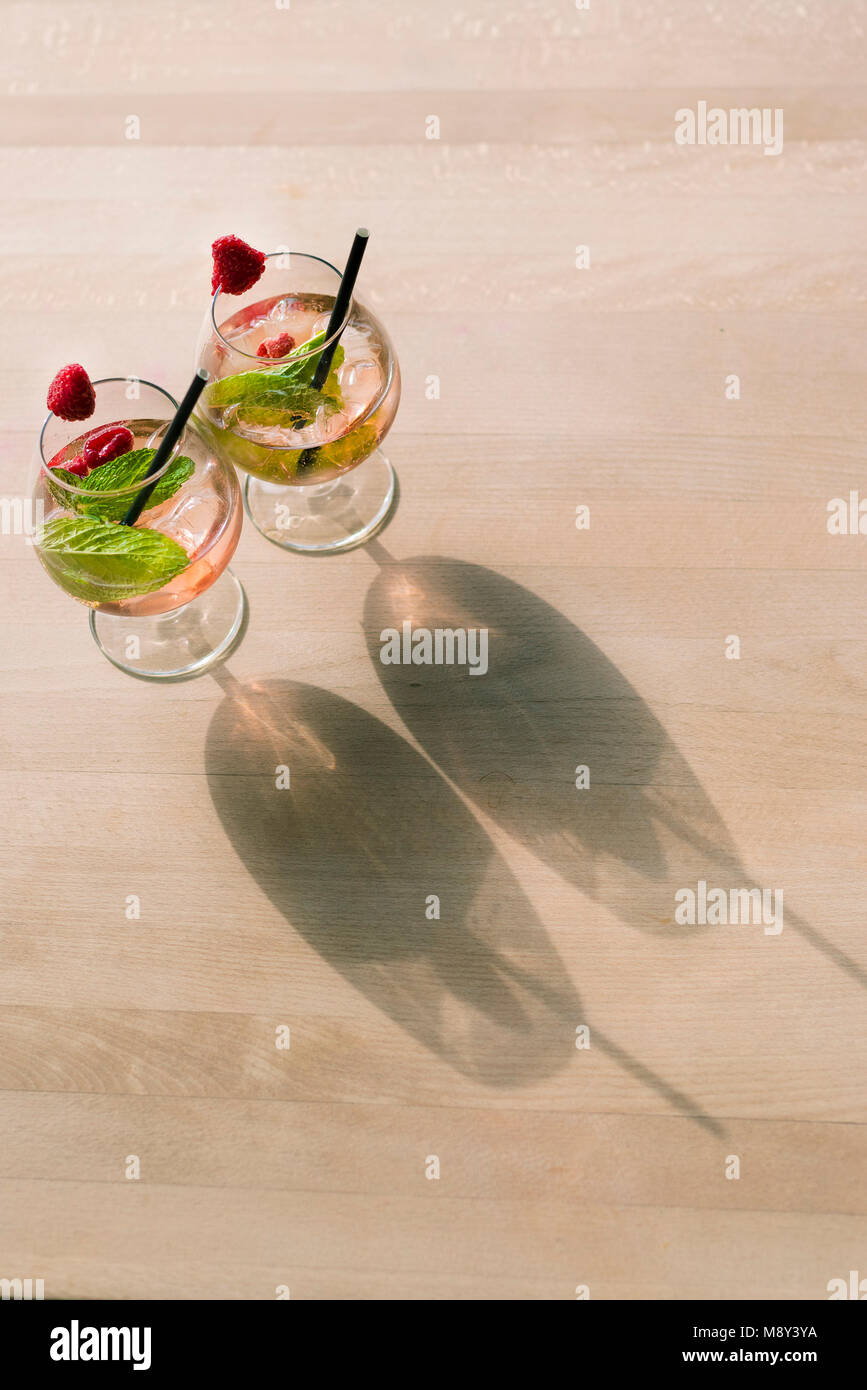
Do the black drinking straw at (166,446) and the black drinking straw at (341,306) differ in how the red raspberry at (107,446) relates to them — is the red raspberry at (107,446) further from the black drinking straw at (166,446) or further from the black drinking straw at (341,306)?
the black drinking straw at (341,306)

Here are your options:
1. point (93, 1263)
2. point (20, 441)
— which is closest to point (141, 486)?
point (20, 441)

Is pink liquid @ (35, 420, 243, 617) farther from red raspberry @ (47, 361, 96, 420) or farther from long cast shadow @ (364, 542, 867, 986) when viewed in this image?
long cast shadow @ (364, 542, 867, 986)

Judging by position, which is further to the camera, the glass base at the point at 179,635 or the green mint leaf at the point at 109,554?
the glass base at the point at 179,635

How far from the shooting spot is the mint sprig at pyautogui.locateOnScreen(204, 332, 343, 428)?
0.92 m

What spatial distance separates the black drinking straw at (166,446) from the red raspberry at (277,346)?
136mm

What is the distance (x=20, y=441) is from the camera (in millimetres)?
1169

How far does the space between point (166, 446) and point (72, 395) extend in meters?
0.09

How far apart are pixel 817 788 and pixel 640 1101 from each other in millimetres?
341

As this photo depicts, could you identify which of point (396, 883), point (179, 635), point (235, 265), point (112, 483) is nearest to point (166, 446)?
point (112, 483)

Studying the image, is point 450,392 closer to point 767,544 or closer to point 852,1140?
point 767,544

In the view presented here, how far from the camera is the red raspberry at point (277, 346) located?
98cm

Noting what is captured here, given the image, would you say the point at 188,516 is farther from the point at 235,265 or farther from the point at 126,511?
the point at 235,265

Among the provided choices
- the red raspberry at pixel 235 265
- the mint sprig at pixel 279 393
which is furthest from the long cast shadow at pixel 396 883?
the red raspberry at pixel 235 265

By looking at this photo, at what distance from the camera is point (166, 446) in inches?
33.7
